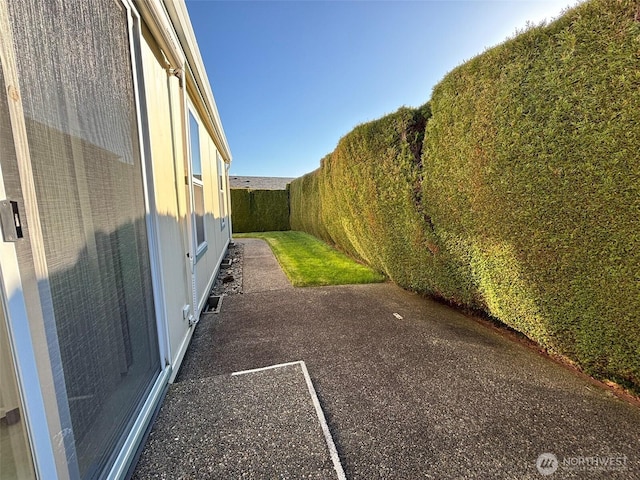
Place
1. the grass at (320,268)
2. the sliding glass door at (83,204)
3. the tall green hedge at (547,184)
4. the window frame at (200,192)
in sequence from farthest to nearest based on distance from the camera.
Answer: the grass at (320,268)
the window frame at (200,192)
the tall green hedge at (547,184)
the sliding glass door at (83,204)

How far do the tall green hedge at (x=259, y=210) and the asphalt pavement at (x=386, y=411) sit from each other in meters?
13.1

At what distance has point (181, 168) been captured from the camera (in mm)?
2926

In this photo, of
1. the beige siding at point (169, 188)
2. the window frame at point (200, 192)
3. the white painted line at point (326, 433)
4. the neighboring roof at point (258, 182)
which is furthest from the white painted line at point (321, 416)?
the neighboring roof at point (258, 182)

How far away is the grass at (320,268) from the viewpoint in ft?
17.8

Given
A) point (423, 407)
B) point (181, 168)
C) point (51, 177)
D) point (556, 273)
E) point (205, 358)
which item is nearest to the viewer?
point (51, 177)

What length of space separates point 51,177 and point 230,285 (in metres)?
4.40

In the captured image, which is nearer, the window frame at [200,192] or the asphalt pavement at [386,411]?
the asphalt pavement at [386,411]

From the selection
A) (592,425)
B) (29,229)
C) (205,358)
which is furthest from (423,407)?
(29,229)

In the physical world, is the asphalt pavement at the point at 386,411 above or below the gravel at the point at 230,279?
above

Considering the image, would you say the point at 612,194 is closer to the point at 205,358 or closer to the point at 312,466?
the point at 312,466

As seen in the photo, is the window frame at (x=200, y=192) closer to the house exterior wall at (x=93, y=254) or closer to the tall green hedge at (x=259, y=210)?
the house exterior wall at (x=93, y=254)

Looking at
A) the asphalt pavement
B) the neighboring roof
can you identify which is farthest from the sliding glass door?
the neighboring roof

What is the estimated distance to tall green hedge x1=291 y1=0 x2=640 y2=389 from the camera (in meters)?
1.89

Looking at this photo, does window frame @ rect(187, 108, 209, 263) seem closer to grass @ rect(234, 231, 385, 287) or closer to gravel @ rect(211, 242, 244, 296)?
gravel @ rect(211, 242, 244, 296)
